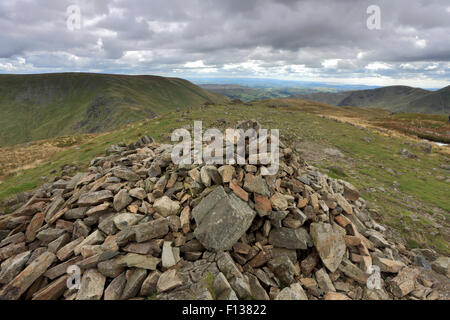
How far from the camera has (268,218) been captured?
28.6ft

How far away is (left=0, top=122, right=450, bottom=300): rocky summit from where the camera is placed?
22.8ft

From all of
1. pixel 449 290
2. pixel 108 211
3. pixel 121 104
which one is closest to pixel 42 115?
pixel 121 104

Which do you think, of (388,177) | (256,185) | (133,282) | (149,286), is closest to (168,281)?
(149,286)

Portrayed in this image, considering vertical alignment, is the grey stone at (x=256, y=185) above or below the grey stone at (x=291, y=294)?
above

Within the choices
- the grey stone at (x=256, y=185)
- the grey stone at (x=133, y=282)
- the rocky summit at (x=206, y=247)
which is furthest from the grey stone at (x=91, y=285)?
the grey stone at (x=256, y=185)

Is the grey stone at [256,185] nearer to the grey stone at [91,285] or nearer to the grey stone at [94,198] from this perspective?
the grey stone at [91,285]

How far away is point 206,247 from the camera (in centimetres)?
777

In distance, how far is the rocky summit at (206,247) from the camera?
22.8 ft

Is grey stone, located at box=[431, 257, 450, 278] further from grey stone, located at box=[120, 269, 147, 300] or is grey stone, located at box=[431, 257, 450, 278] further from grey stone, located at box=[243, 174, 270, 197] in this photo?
grey stone, located at box=[120, 269, 147, 300]
